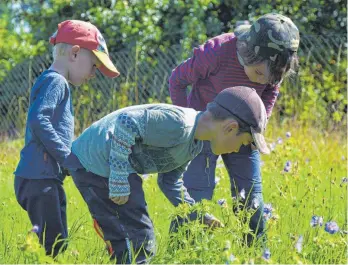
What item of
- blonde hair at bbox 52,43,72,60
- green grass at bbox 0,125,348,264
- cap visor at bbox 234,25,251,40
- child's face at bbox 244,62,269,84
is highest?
cap visor at bbox 234,25,251,40

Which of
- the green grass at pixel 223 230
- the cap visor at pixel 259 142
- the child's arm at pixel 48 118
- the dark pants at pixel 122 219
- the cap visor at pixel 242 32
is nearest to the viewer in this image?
the green grass at pixel 223 230

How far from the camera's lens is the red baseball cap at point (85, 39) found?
3.90m

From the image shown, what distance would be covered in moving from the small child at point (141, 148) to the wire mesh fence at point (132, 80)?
5959 millimetres

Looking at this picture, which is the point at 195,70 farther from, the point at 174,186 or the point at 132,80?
the point at 132,80

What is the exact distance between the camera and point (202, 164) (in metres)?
4.22

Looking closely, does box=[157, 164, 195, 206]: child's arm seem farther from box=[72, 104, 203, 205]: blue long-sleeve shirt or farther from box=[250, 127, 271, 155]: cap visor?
box=[250, 127, 271, 155]: cap visor

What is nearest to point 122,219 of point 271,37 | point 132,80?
point 271,37

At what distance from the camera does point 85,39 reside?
390 centimetres

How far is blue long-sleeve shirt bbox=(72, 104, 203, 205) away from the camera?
10.8ft

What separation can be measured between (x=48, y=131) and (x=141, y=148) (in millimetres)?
495

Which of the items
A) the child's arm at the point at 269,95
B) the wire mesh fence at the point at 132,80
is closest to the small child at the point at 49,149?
the child's arm at the point at 269,95

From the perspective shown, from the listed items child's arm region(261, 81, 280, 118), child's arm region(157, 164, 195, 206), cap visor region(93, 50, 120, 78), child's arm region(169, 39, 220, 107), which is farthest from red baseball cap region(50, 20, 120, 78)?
child's arm region(261, 81, 280, 118)

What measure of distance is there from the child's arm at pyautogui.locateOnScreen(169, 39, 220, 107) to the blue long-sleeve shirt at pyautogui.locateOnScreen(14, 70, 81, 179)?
0.70 m

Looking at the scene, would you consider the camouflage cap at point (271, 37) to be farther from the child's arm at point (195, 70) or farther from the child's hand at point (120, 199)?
the child's hand at point (120, 199)
